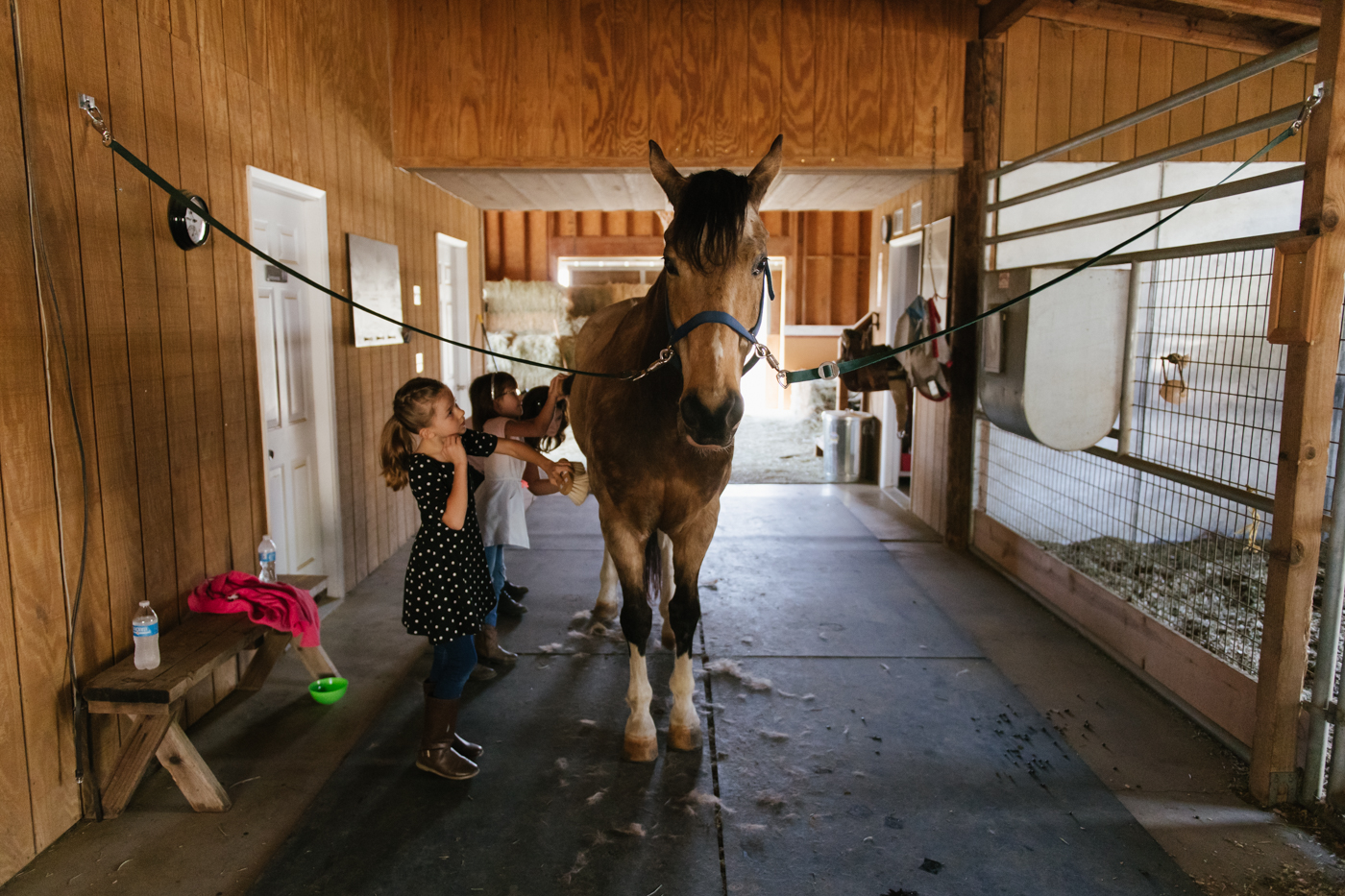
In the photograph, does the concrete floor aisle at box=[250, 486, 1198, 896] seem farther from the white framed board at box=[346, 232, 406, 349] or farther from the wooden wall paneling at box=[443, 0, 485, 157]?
the wooden wall paneling at box=[443, 0, 485, 157]

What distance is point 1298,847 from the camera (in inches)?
81.5

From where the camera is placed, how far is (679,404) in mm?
2076

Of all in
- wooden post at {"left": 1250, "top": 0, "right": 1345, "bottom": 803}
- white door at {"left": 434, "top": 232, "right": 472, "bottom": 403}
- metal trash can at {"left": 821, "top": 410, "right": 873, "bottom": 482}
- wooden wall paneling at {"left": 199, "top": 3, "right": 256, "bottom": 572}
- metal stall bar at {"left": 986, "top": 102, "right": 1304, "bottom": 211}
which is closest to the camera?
wooden post at {"left": 1250, "top": 0, "right": 1345, "bottom": 803}

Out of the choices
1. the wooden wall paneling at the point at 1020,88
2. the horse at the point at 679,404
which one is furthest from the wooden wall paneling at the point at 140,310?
the wooden wall paneling at the point at 1020,88

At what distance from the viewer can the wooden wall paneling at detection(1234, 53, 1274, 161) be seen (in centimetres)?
479

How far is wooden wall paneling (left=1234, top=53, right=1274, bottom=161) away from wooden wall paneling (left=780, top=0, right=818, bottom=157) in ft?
8.55

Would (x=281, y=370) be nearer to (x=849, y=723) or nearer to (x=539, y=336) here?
(x=849, y=723)

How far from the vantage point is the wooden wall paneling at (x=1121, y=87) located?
470 centimetres

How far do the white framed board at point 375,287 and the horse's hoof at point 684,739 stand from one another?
2536mm

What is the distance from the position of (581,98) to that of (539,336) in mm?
5994

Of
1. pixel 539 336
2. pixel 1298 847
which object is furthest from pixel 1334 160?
pixel 539 336

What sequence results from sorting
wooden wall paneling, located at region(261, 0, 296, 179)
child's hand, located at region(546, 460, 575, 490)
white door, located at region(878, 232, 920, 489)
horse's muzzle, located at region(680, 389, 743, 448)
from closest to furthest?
horse's muzzle, located at region(680, 389, 743, 448), child's hand, located at region(546, 460, 575, 490), wooden wall paneling, located at region(261, 0, 296, 179), white door, located at region(878, 232, 920, 489)

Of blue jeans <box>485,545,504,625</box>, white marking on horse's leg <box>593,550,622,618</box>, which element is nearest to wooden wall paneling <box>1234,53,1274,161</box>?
white marking on horse's leg <box>593,550,622,618</box>

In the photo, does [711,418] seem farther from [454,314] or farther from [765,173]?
[454,314]
